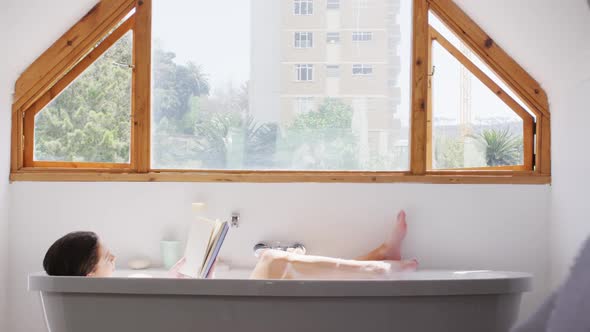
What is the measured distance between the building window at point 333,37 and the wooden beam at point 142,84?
95 centimetres

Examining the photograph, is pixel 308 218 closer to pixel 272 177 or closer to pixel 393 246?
pixel 272 177

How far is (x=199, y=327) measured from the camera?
1866mm

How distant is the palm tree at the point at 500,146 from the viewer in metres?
2.92

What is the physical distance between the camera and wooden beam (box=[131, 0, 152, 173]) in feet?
9.52

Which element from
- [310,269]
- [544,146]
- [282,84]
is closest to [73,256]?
[310,269]

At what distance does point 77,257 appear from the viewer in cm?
204

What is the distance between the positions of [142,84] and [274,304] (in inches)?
61.1

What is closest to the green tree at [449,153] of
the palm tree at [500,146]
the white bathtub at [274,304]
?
the palm tree at [500,146]

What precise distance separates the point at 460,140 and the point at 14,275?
7.88 feet

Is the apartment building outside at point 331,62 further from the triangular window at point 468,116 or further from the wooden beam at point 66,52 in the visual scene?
the wooden beam at point 66,52

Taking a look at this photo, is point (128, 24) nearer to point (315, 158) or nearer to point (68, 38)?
point (68, 38)

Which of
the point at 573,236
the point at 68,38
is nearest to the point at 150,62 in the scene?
the point at 68,38

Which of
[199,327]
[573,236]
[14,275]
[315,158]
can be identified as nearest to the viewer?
[199,327]

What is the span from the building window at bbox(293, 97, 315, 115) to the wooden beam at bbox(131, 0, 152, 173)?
0.78 meters
